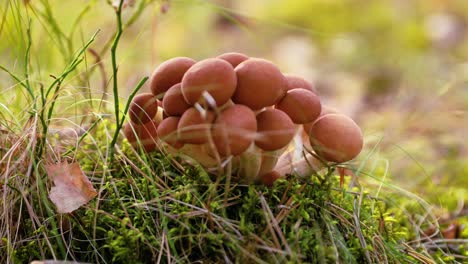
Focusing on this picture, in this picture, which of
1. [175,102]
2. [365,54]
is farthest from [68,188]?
[365,54]

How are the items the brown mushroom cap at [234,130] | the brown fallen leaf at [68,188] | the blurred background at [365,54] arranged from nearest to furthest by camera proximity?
1. the brown mushroom cap at [234,130]
2. the brown fallen leaf at [68,188]
3. the blurred background at [365,54]

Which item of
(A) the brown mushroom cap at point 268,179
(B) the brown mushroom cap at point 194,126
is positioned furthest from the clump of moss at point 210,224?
(B) the brown mushroom cap at point 194,126

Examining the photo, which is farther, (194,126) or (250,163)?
(250,163)

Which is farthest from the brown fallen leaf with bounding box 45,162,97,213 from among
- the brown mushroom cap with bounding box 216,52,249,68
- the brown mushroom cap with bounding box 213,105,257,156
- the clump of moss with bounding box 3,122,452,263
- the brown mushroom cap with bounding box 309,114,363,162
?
the brown mushroom cap with bounding box 309,114,363,162

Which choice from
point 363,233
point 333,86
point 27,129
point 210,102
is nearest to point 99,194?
point 27,129

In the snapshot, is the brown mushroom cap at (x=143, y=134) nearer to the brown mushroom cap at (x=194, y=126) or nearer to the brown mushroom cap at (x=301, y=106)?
the brown mushroom cap at (x=194, y=126)

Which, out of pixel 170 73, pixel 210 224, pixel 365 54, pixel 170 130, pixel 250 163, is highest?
pixel 170 73

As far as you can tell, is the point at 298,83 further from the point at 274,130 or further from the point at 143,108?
the point at 143,108

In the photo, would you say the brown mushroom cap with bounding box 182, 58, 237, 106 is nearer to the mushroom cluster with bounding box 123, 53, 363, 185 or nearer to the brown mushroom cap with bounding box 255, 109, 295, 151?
the mushroom cluster with bounding box 123, 53, 363, 185
